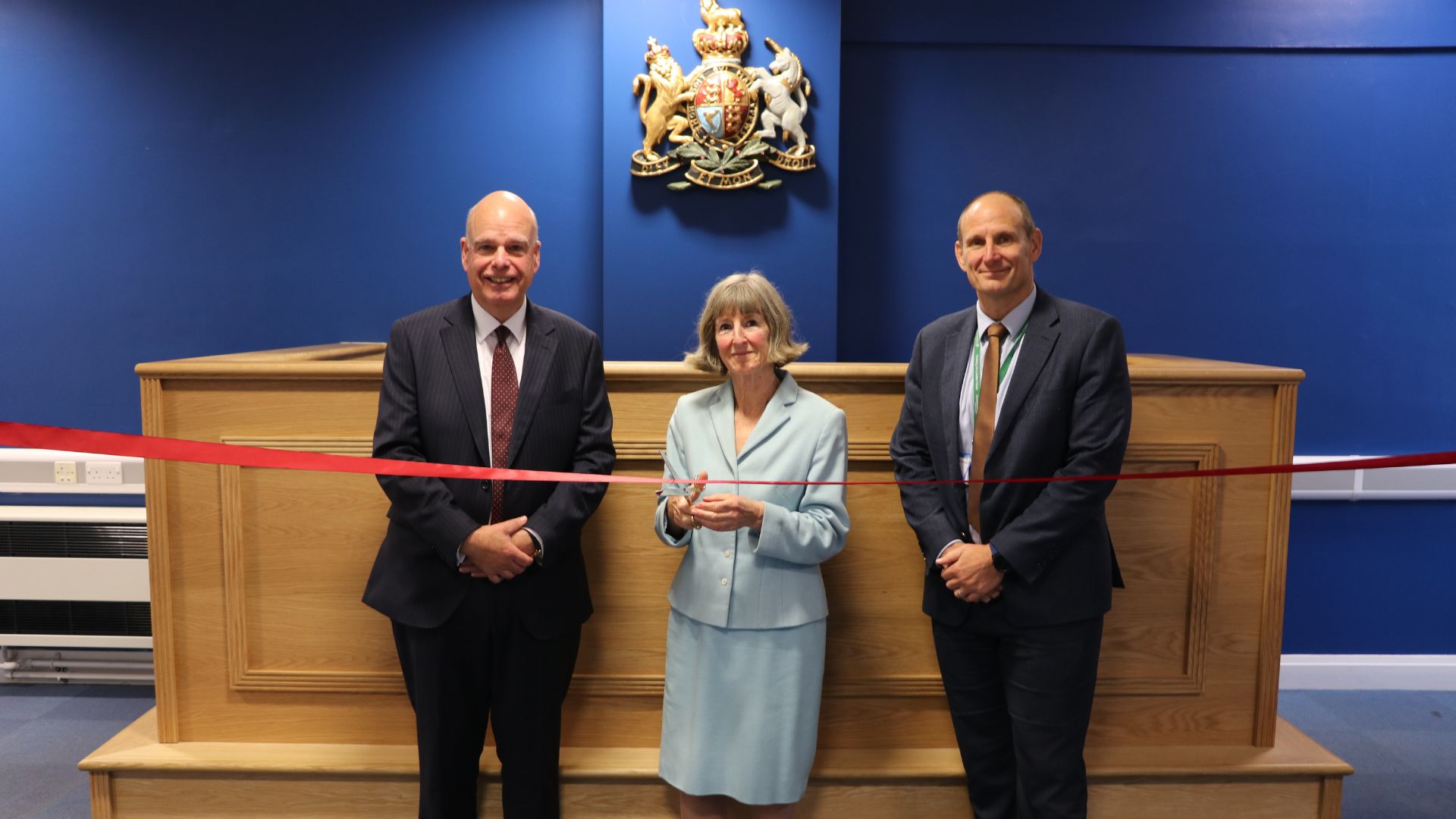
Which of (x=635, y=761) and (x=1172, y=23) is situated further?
(x=1172, y=23)

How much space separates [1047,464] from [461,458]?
119 centimetres

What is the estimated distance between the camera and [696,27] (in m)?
3.81

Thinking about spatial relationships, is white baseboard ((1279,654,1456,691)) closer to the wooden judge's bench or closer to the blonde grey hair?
the wooden judge's bench

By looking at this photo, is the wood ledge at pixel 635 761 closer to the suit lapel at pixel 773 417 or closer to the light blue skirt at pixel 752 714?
the light blue skirt at pixel 752 714

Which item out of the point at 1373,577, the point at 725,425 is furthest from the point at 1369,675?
the point at 725,425

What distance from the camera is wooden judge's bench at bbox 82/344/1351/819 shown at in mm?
2445

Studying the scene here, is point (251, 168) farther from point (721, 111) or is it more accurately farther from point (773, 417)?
point (773, 417)

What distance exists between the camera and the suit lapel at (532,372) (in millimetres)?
2096

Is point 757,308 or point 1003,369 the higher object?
point 757,308

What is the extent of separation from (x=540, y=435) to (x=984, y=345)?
0.95m

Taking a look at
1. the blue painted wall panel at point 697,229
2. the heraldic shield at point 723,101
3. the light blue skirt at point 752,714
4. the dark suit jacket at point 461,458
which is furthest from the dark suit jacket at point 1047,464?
the heraldic shield at point 723,101

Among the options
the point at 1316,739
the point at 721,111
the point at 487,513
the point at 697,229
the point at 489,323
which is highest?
the point at 721,111

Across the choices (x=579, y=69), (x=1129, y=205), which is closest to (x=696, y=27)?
(x=579, y=69)

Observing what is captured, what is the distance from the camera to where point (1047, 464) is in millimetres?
2053
